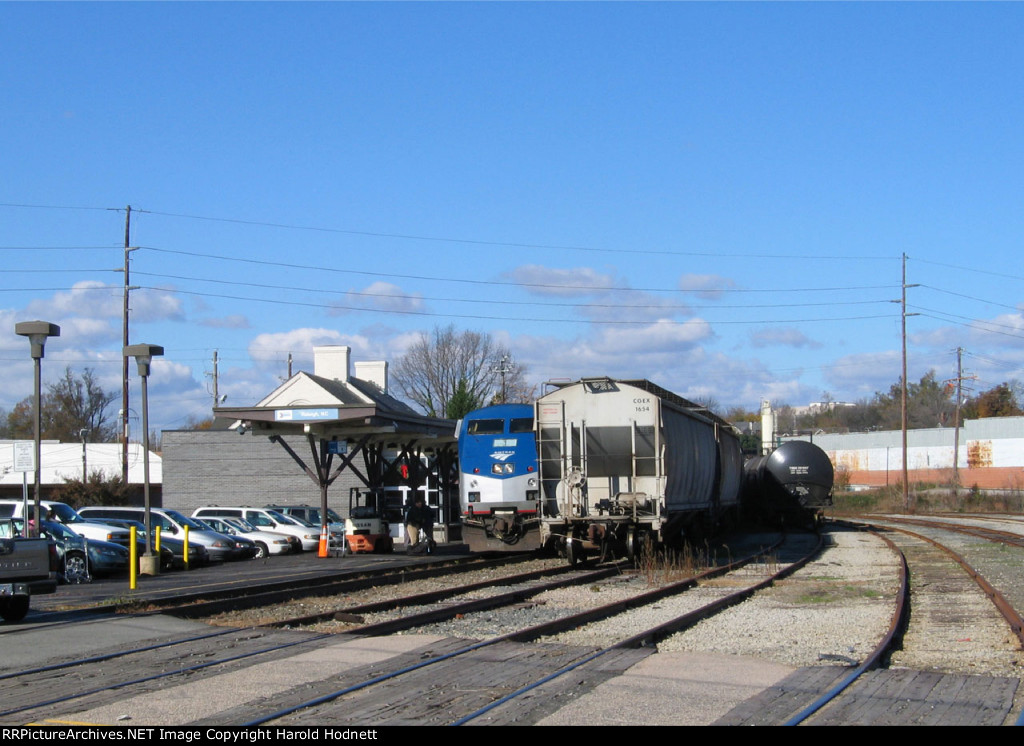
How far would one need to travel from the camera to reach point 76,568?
2058cm

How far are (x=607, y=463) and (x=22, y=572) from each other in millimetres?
10562

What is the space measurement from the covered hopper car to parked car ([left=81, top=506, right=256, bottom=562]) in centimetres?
1079

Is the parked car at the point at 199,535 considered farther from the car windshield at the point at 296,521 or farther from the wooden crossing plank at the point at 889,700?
the wooden crossing plank at the point at 889,700

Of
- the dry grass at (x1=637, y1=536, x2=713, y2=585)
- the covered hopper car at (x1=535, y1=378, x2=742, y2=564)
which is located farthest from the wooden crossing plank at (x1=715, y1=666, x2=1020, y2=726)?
the covered hopper car at (x1=535, y1=378, x2=742, y2=564)

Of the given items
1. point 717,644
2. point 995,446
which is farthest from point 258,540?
point 995,446

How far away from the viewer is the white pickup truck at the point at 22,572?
1284 cm

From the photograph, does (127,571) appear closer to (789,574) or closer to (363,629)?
(363,629)

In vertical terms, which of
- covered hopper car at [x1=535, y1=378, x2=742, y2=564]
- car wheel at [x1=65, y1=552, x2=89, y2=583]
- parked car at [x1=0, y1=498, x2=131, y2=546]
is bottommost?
car wheel at [x1=65, y1=552, x2=89, y2=583]

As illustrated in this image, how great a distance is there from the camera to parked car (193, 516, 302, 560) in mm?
29875

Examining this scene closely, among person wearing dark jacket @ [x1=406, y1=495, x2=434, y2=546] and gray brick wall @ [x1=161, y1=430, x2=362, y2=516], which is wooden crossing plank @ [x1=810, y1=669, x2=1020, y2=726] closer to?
person wearing dark jacket @ [x1=406, y1=495, x2=434, y2=546]

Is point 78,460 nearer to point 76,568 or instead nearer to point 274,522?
point 274,522

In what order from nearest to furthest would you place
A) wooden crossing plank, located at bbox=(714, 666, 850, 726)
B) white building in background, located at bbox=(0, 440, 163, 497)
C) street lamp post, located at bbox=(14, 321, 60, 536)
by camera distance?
wooden crossing plank, located at bbox=(714, 666, 850, 726)
street lamp post, located at bbox=(14, 321, 60, 536)
white building in background, located at bbox=(0, 440, 163, 497)

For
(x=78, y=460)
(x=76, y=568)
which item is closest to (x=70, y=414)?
(x=78, y=460)
